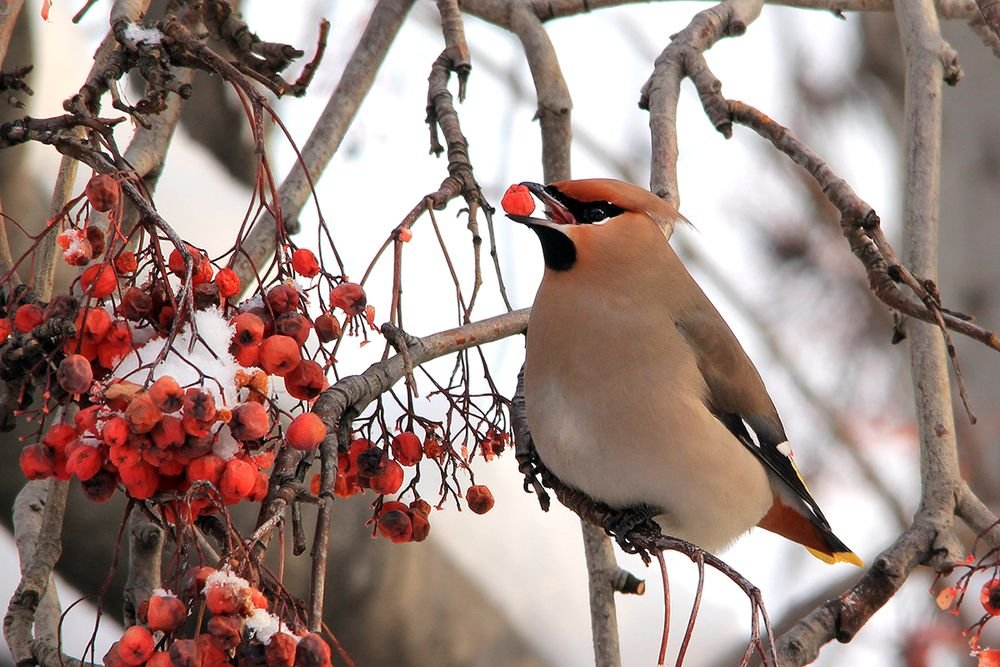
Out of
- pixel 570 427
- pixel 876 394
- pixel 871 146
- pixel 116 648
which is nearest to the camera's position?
pixel 116 648

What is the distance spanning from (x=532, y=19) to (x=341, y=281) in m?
1.57

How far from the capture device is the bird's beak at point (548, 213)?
2435 mm

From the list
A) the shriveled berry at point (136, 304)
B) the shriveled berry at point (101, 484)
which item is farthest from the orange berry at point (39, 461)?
the shriveled berry at point (136, 304)

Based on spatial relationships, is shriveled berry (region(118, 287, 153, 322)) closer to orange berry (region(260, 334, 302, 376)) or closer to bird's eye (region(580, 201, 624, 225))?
orange berry (region(260, 334, 302, 376))

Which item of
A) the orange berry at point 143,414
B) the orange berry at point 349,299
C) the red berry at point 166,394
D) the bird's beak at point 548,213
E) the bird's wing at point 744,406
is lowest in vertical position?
the orange berry at point 143,414

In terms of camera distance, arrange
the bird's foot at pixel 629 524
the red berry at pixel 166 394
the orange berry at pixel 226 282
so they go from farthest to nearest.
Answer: the bird's foot at pixel 629 524 < the orange berry at pixel 226 282 < the red berry at pixel 166 394

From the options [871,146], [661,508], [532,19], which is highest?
[871,146]

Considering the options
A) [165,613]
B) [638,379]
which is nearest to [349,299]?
[165,613]

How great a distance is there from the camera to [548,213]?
2.56 metres

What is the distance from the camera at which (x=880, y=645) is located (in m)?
5.05

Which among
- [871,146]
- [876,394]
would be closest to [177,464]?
[876,394]

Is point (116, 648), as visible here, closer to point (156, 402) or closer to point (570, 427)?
point (156, 402)

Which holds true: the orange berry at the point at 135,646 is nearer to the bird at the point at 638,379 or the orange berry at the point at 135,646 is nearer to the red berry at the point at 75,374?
the red berry at the point at 75,374

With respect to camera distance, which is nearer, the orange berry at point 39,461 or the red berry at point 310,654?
the red berry at point 310,654
